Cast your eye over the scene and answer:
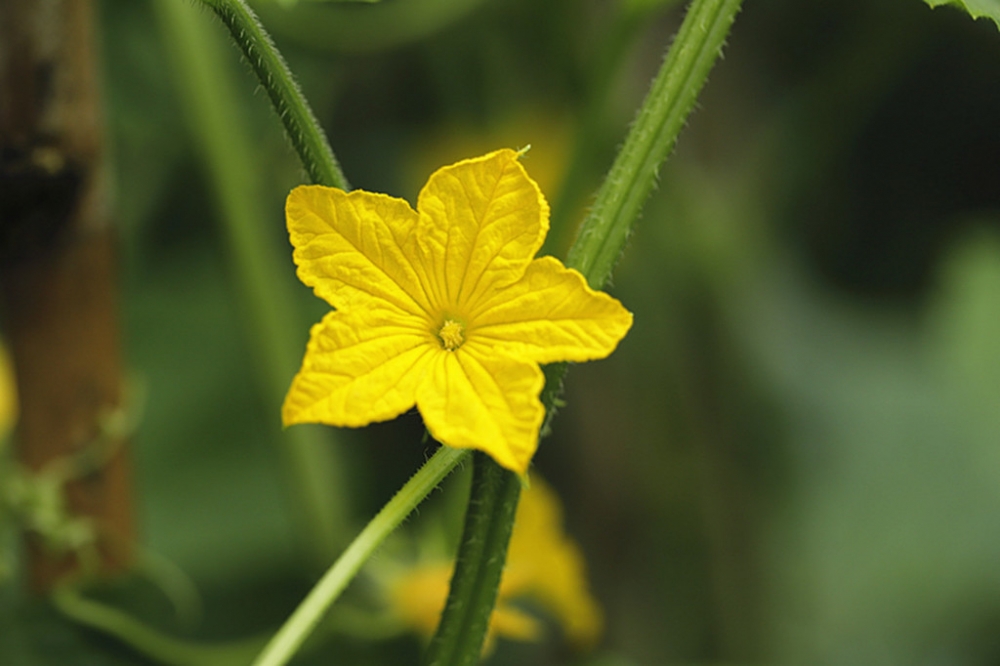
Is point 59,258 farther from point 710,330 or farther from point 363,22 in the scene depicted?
point 710,330

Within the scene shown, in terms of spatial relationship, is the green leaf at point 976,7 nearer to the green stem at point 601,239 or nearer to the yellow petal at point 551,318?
the green stem at point 601,239

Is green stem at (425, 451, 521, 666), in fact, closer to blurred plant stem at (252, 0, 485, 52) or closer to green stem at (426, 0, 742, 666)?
green stem at (426, 0, 742, 666)

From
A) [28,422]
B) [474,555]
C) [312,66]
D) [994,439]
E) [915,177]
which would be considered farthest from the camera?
[915,177]

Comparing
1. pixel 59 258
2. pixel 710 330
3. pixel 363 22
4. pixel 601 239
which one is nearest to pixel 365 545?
pixel 601 239

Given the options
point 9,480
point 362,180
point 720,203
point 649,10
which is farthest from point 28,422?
point 720,203

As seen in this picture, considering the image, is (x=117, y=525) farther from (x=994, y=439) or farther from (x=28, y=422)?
(x=994, y=439)

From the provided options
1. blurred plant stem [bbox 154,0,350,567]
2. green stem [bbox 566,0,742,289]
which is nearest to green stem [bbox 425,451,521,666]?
green stem [bbox 566,0,742,289]
